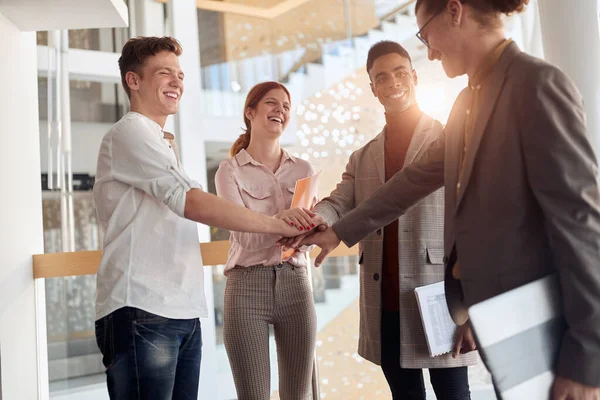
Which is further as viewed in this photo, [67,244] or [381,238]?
[67,244]

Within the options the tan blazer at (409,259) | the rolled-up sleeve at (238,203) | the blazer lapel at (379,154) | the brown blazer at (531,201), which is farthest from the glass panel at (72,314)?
the brown blazer at (531,201)

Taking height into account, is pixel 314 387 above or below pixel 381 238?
below

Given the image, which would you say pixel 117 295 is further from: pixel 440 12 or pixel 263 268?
pixel 440 12

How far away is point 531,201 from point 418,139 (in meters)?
0.89

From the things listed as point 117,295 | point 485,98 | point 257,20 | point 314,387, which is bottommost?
point 314,387

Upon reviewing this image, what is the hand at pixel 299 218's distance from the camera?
2.11 meters

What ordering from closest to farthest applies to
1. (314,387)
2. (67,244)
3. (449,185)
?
(449,185), (314,387), (67,244)

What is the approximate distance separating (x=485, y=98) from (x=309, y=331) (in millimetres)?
1193

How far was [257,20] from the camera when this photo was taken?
28.2 feet

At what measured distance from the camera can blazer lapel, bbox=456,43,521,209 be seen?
128 cm

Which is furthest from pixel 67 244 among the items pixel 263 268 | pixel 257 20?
pixel 263 268

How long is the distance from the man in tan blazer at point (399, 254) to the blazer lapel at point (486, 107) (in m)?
0.69

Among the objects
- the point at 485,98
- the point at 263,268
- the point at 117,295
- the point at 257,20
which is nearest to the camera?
the point at 485,98

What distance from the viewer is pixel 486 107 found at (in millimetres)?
1290
